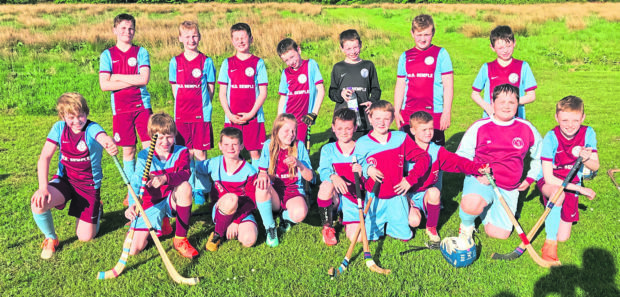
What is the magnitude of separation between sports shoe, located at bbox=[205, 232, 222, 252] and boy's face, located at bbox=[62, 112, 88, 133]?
5.45 ft

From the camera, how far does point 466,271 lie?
3992mm

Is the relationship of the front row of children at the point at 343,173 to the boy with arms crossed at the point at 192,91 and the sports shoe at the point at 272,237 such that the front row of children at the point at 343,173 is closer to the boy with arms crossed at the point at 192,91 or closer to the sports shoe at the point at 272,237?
the sports shoe at the point at 272,237

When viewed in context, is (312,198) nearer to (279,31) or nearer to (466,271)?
(466,271)

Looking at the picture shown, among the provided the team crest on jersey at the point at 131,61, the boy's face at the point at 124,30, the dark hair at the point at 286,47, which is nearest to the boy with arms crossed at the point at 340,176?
the dark hair at the point at 286,47

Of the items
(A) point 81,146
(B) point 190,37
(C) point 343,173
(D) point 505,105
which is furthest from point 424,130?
(A) point 81,146

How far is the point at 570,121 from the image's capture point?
416cm

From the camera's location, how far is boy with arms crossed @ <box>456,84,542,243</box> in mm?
4398

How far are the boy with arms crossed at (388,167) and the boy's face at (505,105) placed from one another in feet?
2.73

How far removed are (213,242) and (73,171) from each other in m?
1.59

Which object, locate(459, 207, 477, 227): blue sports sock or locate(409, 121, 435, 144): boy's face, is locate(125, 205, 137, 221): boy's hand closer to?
locate(409, 121, 435, 144): boy's face

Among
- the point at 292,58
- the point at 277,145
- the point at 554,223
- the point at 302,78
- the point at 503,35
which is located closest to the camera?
the point at 554,223

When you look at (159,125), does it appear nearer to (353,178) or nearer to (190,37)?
(190,37)

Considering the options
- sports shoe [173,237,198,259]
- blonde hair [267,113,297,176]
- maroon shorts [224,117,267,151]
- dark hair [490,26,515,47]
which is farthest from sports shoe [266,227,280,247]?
dark hair [490,26,515,47]

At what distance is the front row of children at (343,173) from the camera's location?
4289 mm
